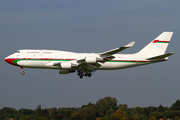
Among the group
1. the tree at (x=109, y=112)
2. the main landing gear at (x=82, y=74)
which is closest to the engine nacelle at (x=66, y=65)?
the main landing gear at (x=82, y=74)

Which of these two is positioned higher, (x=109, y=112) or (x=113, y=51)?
(x=113, y=51)

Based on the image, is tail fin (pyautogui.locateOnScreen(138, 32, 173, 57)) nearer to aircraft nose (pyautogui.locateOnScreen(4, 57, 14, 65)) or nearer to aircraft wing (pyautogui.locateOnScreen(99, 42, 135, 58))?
aircraft wing (pyautogui.locateOnScreen(99, 42, 135, 58))

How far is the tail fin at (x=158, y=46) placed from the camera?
54.1m

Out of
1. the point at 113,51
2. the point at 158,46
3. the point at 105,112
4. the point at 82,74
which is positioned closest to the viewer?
the point at 113,51

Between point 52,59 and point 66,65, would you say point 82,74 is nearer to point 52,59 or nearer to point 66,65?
point 66,65

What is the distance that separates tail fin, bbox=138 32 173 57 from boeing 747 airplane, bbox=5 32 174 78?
0.45 m

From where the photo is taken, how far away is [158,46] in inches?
2153

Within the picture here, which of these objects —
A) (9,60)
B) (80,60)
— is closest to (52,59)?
(80,60)

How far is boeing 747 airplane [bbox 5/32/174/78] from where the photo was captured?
156 feet

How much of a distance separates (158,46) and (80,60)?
16.2 metres

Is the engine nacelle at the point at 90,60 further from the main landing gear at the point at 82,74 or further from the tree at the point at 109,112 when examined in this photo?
the tree at the point at 109,112

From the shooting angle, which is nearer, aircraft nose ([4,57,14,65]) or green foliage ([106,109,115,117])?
aircraft nose ([4,57,14,65])

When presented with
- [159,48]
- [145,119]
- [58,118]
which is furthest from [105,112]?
[159,48]

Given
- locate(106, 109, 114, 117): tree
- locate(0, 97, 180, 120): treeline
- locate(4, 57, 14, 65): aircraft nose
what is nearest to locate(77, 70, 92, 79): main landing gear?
locate(4, 57, 14, 65): aircraft nose
